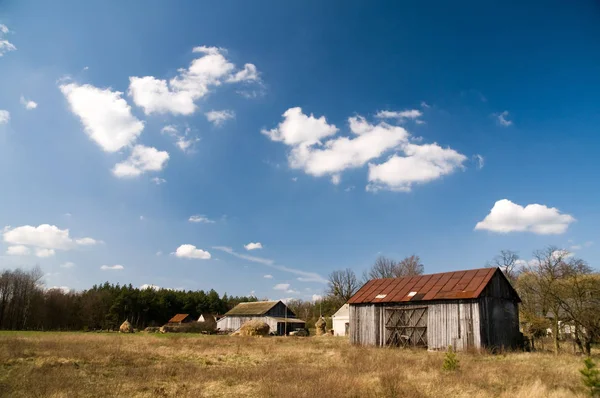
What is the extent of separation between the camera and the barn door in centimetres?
2742

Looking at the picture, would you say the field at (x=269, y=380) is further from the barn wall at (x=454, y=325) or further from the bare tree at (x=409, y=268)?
the bare tree at (x=409, y=268)

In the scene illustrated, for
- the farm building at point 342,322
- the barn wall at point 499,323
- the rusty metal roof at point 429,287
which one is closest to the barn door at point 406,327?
the rusty metal roof at point 429,287

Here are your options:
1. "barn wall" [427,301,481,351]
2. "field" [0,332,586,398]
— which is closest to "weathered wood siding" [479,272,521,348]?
"barn wall" [427,301,481,351]

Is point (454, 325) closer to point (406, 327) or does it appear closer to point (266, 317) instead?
point (406, 327)

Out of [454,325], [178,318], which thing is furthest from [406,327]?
[178,318]

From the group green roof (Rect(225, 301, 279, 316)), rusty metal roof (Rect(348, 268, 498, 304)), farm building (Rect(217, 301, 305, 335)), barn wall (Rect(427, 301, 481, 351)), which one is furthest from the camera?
green roof (Rect(225, 301, 279, 316))

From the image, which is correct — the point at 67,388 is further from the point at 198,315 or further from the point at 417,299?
the point at 198,315

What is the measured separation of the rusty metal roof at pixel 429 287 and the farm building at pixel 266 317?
3090cm

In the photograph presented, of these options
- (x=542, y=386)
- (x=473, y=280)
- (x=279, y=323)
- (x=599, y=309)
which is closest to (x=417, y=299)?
(x=473, y=280)

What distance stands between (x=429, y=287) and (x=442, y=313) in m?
2.53

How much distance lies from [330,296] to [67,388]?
220ft

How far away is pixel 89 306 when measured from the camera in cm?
7562

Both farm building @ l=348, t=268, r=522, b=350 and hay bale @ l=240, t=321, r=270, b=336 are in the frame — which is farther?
hay bale @ l=240, t=321, r=270, b=336

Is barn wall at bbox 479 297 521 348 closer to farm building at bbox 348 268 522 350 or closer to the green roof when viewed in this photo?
farm building at bbox 348 268 522 350
